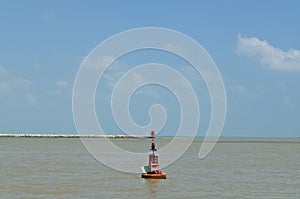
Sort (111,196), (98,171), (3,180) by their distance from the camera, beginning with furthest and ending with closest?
(98,171) → (3,180) → (111,196)

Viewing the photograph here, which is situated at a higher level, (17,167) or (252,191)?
(17,167)

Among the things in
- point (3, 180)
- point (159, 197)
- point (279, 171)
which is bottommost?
point (159, 197)

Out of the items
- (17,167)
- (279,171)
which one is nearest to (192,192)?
(279,171)

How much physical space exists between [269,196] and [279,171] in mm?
17074

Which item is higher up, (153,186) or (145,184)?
(145,184)

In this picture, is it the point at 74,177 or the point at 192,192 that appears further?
the point at 74,177

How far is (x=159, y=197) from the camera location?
2962 centimetres

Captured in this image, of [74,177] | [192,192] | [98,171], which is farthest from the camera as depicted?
→ [98,171]

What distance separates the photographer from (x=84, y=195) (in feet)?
97.0

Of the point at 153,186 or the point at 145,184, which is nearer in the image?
the point at 153,186

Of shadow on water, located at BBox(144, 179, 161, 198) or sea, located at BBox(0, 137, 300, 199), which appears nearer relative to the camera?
sea, located at BBox(0, 137, 300, 199)

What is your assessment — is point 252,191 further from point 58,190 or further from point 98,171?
point 98,171

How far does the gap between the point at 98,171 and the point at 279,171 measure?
1550cm

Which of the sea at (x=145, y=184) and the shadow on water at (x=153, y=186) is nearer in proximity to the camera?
the sea at (x=145, y=184)
